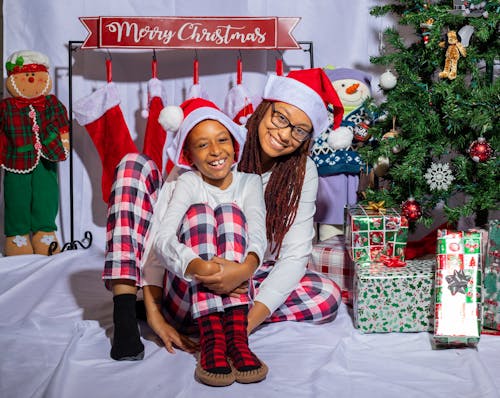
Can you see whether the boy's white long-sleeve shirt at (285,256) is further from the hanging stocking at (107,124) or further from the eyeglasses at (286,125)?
the hanging stocking at (107,124)

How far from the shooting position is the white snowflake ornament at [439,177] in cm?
205

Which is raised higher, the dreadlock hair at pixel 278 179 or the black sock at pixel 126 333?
the dreadlock hair at pixel 278 179

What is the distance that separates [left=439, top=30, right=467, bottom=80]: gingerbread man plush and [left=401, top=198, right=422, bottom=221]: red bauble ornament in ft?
1.34

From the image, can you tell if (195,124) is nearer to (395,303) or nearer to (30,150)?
(395,303)

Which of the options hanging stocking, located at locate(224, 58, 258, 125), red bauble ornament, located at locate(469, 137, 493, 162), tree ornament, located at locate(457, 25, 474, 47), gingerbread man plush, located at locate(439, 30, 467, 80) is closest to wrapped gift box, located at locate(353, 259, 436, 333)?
red bauble ornament, located at locate(469, 137, 493, 162)

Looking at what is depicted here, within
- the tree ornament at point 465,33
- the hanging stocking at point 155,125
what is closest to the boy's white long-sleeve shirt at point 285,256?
the tree ornament at point 465,33

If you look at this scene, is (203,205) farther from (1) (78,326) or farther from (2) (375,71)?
(2) (375,71)

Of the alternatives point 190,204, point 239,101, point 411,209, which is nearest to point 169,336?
point 190,204

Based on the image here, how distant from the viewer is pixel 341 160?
2.51 meters

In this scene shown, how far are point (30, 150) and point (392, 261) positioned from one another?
1631 mm

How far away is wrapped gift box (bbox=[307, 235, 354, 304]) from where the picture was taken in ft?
7.06

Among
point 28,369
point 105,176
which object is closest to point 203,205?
point 28,369

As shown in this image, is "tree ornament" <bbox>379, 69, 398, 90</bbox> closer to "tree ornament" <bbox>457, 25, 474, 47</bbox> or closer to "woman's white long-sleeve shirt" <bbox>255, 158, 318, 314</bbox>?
"tree ornament" <bbox>457, 25, 474, 47</bbox>

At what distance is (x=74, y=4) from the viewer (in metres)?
2.87
